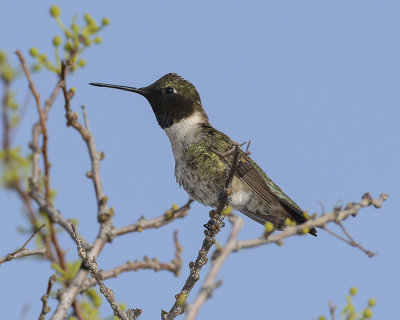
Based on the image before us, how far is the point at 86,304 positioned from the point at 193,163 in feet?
7.72

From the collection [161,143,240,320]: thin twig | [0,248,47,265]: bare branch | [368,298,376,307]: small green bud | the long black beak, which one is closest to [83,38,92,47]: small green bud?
[161,143,240,320]: thin twig

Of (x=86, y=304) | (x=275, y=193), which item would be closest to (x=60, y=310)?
(x=86, y=304)

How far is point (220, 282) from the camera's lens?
2555 millimetres

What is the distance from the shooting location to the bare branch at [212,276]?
2.24 metres

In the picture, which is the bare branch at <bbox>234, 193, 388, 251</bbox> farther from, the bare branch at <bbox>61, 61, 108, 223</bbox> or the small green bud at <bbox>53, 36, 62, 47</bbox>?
the small green bud at <bbox>53, 36, 62, 47</bbox>

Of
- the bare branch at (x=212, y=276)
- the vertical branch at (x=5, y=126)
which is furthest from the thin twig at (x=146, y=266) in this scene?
the bare branch at (x=212, y=276)

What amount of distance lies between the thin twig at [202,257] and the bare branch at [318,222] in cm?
166

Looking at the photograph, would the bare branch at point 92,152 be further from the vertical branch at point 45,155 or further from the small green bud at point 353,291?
the small green bud at point 353,291

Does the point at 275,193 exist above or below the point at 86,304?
above

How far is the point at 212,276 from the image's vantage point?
92.5 inches

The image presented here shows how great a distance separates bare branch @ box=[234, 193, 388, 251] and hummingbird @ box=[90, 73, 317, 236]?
271cm

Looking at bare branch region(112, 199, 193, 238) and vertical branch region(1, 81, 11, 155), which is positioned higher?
vertical branch region(1, 81, 11, 155)

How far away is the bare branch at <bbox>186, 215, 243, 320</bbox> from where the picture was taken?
2242 millimetres

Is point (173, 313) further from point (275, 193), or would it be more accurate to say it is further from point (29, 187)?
point (275, 193)
